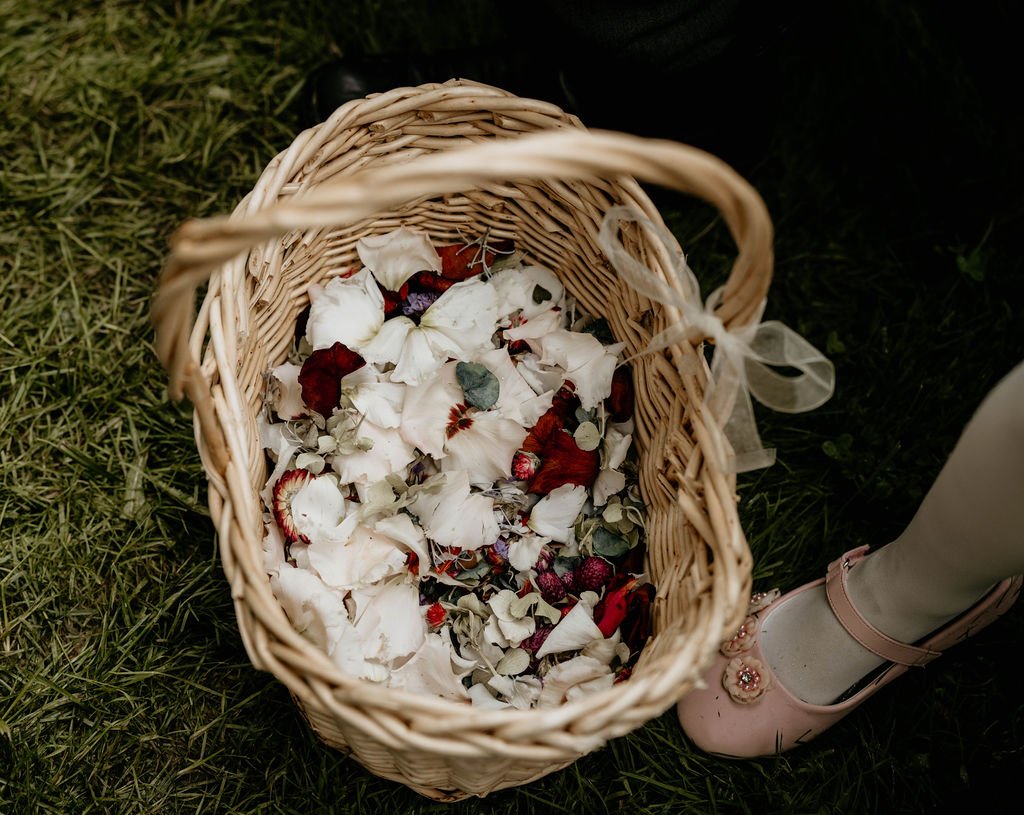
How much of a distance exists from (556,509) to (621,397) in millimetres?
157

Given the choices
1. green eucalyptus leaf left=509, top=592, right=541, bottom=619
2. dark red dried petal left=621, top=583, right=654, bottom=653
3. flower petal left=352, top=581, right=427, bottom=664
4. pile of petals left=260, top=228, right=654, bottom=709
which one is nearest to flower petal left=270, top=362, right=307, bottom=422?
pile of petals left=260, top=228, right=654, bottom=709

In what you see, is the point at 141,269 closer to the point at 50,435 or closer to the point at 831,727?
the point at 50,435

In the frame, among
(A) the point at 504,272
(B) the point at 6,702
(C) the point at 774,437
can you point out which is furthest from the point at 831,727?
(B) the point at 6,702

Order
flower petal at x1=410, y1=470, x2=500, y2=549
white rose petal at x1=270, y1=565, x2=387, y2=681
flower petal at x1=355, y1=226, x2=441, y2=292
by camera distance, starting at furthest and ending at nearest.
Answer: flower petal at x1=355, y1=226, x2=441, y2=292
flower petal at x1=410, y1=470, x2=500, y2=549
white rose petal at x1=270, y1=565, x2=387, y2=681

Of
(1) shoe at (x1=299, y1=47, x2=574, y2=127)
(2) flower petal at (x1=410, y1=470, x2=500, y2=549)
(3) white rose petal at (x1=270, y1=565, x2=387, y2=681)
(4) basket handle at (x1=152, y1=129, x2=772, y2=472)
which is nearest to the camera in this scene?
(4) basket handle at (x1=152, y1=129, x2=772, y2=472)

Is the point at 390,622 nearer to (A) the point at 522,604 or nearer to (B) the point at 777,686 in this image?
(A) the point at 522,604

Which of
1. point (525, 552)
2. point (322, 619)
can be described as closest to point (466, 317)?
point (525, 552)

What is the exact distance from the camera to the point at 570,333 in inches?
41.5

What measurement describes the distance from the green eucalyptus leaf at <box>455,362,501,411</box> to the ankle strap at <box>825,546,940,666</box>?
→ 0.45 meters

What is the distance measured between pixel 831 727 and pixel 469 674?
483 millimetres

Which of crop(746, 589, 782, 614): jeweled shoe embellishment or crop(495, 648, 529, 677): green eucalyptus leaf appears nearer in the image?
crop(495, 648, 529, 677): green eucalyptus leaf

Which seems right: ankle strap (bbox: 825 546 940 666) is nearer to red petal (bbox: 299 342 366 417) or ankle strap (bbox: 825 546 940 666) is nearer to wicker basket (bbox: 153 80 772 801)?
wicker basket (bbox: 153 80 772 801)

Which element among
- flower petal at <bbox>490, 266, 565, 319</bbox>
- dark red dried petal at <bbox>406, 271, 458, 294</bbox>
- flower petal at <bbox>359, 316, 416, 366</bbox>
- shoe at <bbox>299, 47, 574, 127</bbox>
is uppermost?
shoe at <bbox>299, 47, 574, 127</bbox>

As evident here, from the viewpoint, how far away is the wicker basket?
599mm
